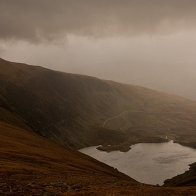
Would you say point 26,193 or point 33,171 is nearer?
point 26,193

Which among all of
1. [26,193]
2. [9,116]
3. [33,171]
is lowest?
[26,193]

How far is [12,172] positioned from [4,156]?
19.3m

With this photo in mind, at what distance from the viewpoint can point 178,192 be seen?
52250 mm

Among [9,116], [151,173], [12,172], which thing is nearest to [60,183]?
[12,172]

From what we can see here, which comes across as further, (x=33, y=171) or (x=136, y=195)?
(x=33, y=171)

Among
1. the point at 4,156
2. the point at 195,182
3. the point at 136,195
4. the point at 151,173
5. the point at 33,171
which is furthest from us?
the point at 151,173

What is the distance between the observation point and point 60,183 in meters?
56.2

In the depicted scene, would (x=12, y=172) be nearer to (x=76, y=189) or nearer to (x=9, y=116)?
(x=76, y=189)

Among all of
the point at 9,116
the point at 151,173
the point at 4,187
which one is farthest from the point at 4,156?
the point at 9,116

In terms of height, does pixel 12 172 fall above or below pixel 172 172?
below

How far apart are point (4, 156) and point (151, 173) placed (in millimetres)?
101829

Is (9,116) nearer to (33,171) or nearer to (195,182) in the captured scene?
(195,182)

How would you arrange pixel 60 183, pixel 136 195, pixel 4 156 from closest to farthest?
1. pixel 136 195
2. pixel 60 183
3. pixel 4 156

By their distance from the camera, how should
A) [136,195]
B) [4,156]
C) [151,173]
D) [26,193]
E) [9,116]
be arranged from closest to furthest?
[26,193] < [136,195] < [4,156] < [151,173] < [9,116]
